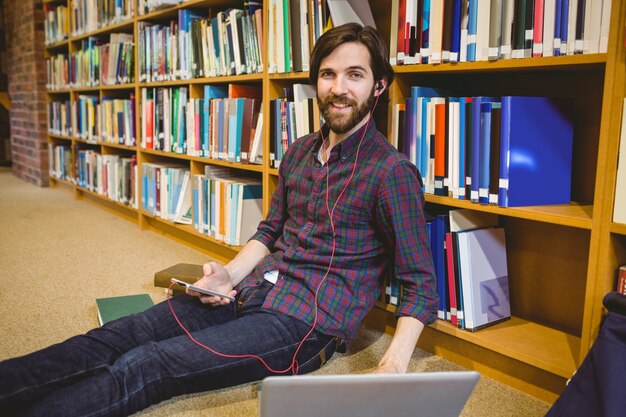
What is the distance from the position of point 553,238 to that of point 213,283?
100cm

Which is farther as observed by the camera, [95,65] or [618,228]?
[95,65]

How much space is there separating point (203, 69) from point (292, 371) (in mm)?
1836

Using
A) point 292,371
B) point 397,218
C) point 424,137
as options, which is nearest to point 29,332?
point 292,371

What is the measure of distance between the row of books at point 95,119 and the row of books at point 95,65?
0.44 feet

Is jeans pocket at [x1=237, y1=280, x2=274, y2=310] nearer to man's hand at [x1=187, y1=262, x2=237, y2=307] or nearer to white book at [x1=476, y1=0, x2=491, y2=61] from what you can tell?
man's hand at [x1=187, y1=262, x2=237, y2=307]

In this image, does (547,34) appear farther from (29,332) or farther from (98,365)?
(29,332)

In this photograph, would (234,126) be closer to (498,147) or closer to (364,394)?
(498,147)

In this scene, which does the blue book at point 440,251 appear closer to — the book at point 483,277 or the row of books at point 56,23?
the book at point 483,277

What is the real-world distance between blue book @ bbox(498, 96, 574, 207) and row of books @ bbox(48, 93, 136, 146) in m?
2.75

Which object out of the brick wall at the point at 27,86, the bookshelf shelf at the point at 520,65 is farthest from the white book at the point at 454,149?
the brick wall at the point at 27,86

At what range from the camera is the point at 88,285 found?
94.0 inches

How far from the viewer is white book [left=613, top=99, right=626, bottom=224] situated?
123 cm

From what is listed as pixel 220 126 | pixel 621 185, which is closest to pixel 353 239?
pixel 621 185

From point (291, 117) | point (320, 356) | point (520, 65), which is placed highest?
point (520, 65)
